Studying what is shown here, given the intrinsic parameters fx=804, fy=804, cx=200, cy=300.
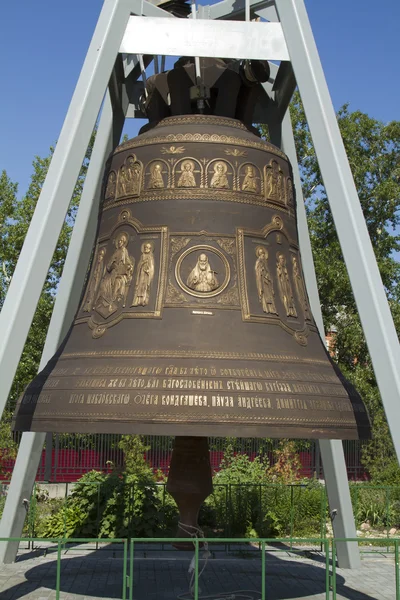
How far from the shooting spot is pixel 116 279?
6.60 meters

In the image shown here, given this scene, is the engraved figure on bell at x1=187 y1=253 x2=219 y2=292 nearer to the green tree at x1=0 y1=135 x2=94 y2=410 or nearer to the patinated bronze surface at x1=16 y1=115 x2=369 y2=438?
the patinated bronze surface at x1=16 y1=115 x2=369 y2=438

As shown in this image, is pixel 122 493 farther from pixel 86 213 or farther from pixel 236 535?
pixel 86 213

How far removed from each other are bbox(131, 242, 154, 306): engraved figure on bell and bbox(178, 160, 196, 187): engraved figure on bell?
0.60m

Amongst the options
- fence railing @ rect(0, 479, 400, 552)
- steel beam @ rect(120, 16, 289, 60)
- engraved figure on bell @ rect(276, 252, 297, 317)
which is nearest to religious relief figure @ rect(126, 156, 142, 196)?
steel beam @ rect(120, 16, 289, 60)

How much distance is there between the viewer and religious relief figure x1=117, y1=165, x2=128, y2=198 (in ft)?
22.8

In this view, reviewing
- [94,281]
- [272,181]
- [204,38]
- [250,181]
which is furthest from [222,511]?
[204,38]

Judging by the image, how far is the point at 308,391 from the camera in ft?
19.2

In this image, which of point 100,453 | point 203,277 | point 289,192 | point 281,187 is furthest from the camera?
point 100,453

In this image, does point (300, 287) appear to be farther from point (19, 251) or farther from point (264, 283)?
point (19, 251)

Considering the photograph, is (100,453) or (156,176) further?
(100,453)

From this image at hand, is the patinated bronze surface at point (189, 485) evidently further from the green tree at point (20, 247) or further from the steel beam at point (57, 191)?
the green tree at point (20, 247)

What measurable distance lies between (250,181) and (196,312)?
1.36 m

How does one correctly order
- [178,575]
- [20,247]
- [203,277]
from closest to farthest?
1. [203,277]
2. [178,575]
3. [20,247]

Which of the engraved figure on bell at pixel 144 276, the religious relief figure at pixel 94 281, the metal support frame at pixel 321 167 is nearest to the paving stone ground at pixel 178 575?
the metal support frame at pixel 321 167
